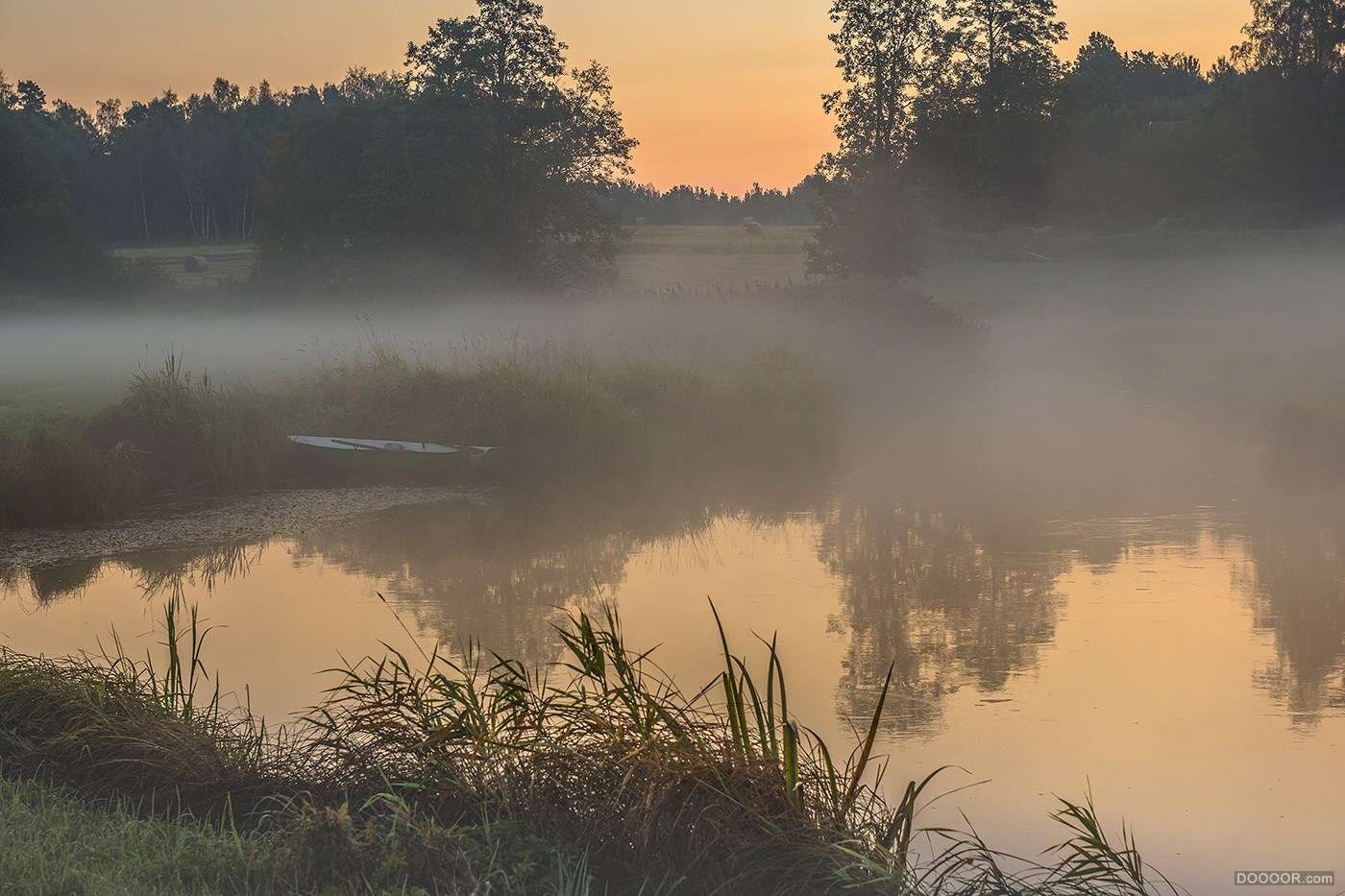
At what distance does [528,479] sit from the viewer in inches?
569

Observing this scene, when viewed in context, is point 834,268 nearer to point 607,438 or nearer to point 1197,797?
point 607,438

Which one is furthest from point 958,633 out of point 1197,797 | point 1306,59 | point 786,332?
point 1306,59

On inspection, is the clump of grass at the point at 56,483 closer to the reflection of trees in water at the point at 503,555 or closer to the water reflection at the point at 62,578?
the water reflection at the point at 62,578

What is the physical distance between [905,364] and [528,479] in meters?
9.39

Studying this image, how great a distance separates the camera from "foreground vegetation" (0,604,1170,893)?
166 inches

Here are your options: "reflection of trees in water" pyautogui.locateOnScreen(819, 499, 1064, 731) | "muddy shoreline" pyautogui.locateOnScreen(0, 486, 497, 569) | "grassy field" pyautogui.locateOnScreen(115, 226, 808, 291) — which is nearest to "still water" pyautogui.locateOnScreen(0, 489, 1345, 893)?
"reflection of trees in water" pyautogui.locateOnScreen(819, 499, 1064, 731)

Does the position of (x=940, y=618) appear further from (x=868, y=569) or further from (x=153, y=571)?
(x=153, y=571)

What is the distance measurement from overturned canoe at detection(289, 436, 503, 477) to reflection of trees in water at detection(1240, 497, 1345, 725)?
7.75m

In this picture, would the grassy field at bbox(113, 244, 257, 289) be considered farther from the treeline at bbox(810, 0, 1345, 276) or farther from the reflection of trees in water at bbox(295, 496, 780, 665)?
the reflection of trees in water at bbox(295, 496, 780, 665)

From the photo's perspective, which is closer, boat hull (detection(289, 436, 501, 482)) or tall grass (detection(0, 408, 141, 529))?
tall grass (detection(0, 408, 141, 529))

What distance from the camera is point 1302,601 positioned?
8922 mm

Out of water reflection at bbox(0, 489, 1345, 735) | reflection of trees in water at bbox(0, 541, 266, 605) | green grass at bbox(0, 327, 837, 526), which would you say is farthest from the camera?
green grass at bbox(0, 327, 837, 526)

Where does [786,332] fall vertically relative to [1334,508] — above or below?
above

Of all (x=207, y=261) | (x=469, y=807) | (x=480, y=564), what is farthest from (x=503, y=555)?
(x=207, y=261)
